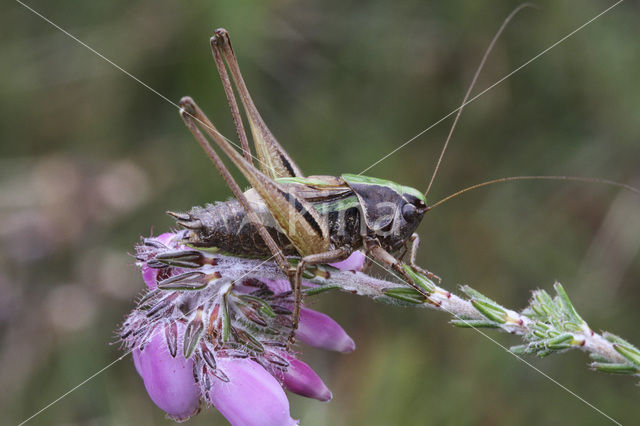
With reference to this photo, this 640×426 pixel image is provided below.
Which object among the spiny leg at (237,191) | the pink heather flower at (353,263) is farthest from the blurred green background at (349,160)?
the spiny leg at (237,191)

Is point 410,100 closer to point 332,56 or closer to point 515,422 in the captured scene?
point 332,56

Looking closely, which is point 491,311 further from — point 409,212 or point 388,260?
point 409,212

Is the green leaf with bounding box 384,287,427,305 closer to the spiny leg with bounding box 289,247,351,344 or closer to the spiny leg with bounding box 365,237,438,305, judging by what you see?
the spiny leg with bounding box 365,237,438,305

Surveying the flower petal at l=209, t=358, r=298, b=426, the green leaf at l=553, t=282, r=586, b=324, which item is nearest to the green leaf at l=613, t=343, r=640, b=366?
the green leaf at l=553, t=282, r=586, b=324

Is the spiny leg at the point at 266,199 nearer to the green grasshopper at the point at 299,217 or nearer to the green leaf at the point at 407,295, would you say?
the green grasshopper at the point at 299,217

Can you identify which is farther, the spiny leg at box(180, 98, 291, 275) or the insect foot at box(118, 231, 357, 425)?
the spiny leg at box(180, 98, 291, 275)

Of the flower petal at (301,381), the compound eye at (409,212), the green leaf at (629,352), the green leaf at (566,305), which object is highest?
the compound eye at (409,212)
